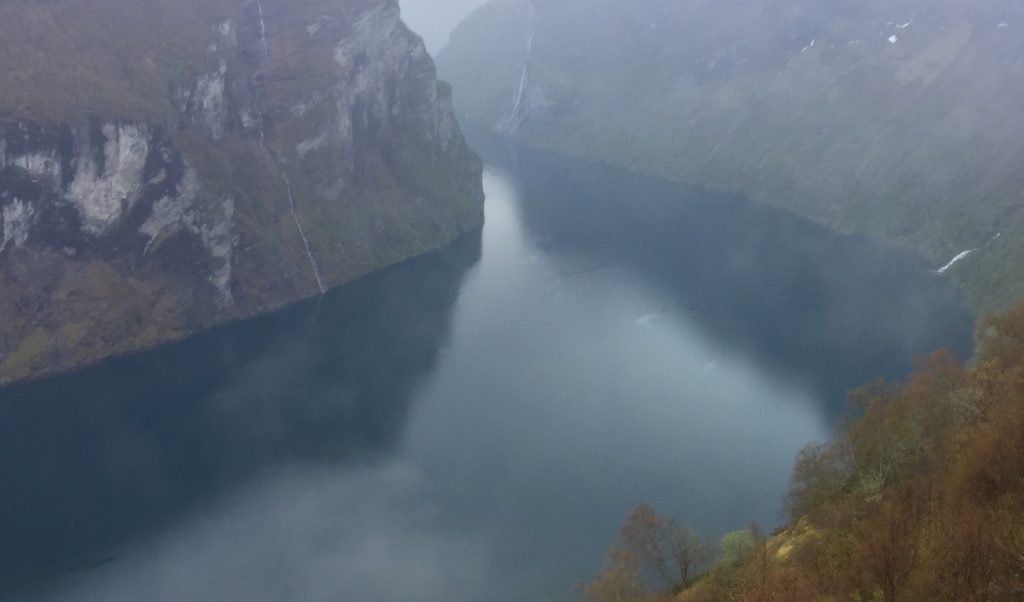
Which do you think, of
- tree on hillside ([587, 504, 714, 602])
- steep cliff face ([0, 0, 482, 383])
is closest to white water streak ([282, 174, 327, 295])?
steep cliff face ([0, 0, 482, 383])

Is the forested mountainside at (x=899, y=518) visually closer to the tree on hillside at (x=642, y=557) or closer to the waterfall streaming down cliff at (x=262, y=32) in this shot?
the tree on hillside at (x=642, y=557)

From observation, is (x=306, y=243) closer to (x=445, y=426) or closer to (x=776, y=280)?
(x=445, y=426)

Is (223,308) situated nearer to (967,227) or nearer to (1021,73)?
(967,227)

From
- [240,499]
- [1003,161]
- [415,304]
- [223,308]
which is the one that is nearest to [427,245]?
[415,304]

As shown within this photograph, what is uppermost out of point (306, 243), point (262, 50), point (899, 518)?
point (262, 50)

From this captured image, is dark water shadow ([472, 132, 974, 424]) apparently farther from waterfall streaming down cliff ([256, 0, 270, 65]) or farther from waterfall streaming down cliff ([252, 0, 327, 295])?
waterfall streaming down cliff ([256, 0, 270, 65])

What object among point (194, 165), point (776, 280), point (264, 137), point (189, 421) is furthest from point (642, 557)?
point (264, 137)
